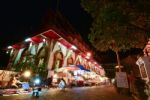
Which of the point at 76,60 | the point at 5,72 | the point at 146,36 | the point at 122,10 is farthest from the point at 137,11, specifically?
the point at 76,60

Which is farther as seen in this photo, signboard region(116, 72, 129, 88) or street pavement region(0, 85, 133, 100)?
signboard region(116, 72, 129, 88)

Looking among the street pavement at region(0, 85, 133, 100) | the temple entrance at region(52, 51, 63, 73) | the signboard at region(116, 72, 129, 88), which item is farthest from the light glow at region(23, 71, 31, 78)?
the signboard at region(116, 72, 129, 88)

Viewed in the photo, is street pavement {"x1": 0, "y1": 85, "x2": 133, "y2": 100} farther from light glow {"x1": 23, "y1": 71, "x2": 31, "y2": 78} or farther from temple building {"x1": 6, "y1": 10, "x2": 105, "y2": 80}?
temple building {"x1": 6, "y1": 10, "x2": 105, "y2": 80}

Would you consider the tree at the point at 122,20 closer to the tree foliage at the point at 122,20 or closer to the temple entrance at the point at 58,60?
the tree foliage at the point at 122,20

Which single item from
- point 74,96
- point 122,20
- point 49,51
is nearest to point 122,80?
point 74,96

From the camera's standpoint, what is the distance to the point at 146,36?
1213cm

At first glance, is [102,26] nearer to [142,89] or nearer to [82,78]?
[142,89]

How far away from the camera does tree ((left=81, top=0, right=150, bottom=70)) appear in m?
10.4

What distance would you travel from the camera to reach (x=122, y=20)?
10.9 metres

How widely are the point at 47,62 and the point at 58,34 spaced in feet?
14.9

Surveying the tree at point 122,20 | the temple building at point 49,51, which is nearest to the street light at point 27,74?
the temple building at point 49,51

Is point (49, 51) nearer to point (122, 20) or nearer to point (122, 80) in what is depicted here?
point (122, 80)

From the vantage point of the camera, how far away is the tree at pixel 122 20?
1044 cm

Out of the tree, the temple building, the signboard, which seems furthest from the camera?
the temple building
